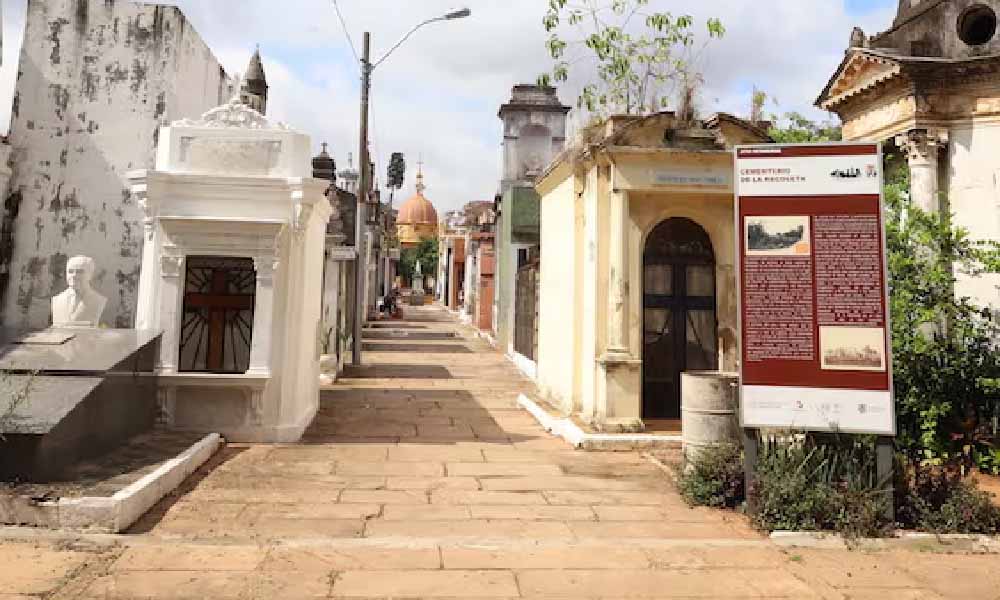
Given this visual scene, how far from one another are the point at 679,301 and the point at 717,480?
3.90 m

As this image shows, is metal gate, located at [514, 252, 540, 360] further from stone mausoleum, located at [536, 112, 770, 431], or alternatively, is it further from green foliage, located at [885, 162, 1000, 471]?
green foliage, located at [885, 162, 1000, 471]

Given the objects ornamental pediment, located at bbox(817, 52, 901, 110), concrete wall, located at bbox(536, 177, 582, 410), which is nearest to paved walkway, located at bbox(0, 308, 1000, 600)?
concrete wall, located at bbox(536, 177, 582, 410)

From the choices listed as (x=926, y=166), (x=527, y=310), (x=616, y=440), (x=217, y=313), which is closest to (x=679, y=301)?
(x=616, y=440)

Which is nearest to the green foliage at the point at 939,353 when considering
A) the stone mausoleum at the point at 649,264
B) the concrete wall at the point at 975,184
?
the stone mausoleum at the point at 649,264

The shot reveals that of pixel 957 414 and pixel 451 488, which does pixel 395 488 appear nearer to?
pixel 451 488

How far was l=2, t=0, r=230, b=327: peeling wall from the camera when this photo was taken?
12.0 meters

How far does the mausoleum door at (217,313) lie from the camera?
8.85 meters

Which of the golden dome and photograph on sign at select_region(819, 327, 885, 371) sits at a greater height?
the golden dome

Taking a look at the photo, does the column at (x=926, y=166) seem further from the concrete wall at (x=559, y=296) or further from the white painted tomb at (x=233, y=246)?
the white painted tomb at (x=233, y=246)

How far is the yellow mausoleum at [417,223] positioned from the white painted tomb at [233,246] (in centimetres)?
5693

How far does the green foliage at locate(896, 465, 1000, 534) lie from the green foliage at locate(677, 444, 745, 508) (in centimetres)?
126

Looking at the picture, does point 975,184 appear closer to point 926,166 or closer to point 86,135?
point 926,166

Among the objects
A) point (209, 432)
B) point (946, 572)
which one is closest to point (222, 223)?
point (209, 432)

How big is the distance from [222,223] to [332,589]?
5478 millimetres
